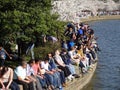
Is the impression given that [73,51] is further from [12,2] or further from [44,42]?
[12,2]

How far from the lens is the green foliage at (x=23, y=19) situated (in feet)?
70.4

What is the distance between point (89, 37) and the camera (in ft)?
98.7

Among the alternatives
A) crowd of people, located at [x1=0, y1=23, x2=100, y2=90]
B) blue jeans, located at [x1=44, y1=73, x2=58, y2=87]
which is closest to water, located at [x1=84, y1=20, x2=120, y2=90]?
crowd of people, located at [x1=0, y1=23, x2=100, y2=90]

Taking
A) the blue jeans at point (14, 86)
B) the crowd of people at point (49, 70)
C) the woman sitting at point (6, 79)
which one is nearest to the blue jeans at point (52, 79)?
the crowd of people at point (49, 70)

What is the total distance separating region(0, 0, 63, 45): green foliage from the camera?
70.4 ft

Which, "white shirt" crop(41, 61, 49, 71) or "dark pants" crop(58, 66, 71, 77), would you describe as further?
"dark pants" crop(58, 66, 71, 77)

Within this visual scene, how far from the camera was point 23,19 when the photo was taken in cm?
2173

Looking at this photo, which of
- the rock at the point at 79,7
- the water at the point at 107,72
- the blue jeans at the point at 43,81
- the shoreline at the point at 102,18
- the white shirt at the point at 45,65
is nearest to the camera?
the blue jeans at the point at 43,81

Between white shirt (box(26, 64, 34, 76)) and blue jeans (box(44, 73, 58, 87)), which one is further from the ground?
white shirt (box(26, 64, 34, 76))

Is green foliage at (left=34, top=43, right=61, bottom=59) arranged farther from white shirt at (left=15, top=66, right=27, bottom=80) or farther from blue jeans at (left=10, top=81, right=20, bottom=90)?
blue jeans at (left=10, top=81, right=20, bottom=90)

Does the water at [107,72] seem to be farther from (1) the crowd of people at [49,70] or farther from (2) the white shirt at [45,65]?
(2) the white shirt at [45,65]

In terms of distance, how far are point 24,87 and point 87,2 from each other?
275 feet

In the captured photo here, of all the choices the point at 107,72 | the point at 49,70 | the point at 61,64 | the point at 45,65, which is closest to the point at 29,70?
the point at 45,65

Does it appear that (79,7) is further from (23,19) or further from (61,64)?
(61,64)
